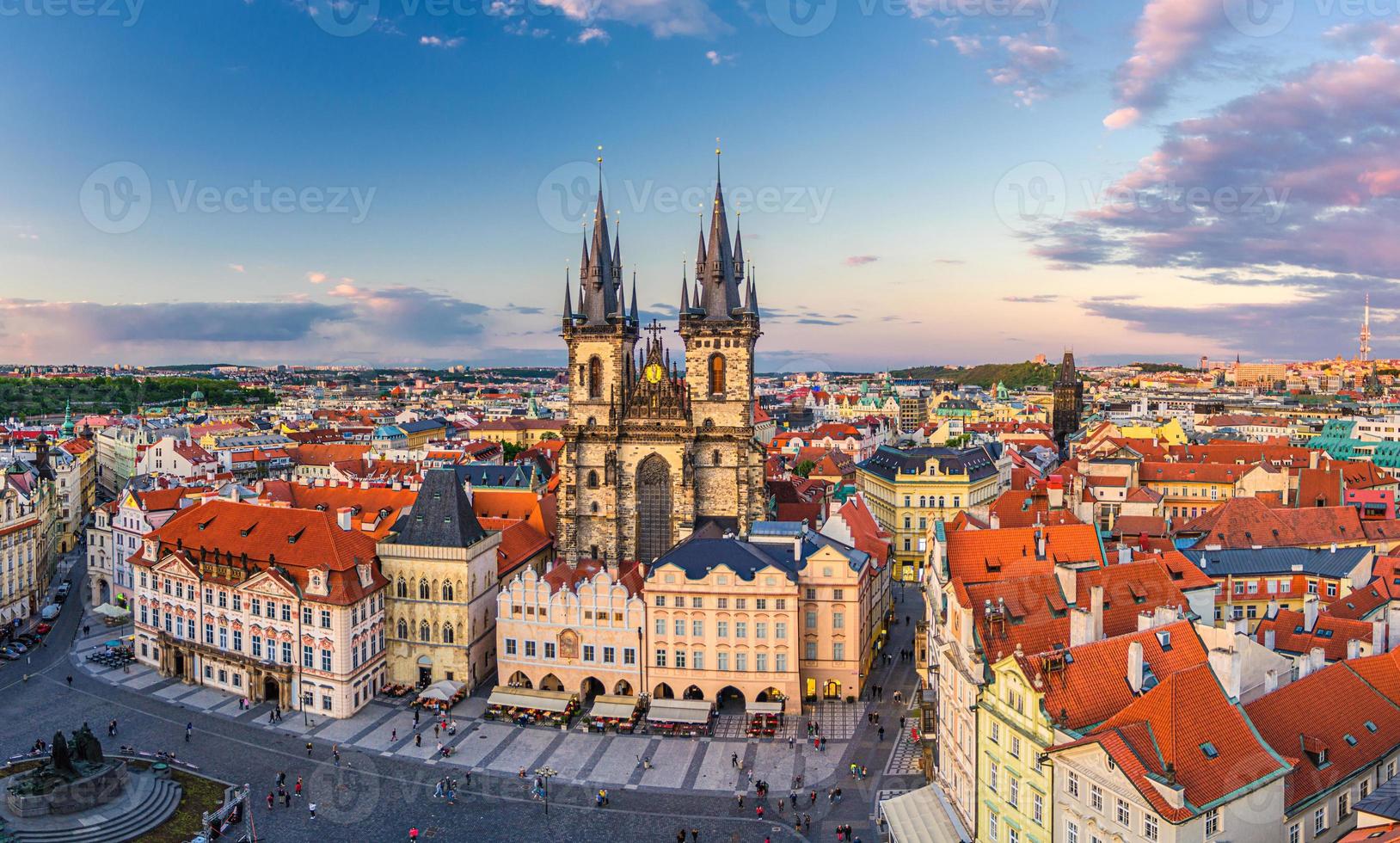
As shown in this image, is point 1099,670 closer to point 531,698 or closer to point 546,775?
point 546,775

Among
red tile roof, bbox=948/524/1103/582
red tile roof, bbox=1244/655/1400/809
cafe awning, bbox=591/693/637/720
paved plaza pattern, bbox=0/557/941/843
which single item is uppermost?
red tile roof, bbox=948/524/1103/582

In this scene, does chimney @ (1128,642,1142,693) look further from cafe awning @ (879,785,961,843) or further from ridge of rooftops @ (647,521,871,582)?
ridge of rooftops @ (647,521,871,582)

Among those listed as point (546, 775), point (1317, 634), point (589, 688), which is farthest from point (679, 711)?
point (1317, 634)

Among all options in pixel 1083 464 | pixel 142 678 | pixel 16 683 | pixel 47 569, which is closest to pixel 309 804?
pixel 142 678

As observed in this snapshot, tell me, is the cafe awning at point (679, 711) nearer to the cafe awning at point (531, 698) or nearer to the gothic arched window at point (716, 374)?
the cafe awning at point (531, 698)

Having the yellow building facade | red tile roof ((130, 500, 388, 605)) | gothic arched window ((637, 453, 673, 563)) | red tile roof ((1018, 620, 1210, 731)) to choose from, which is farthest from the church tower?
red tile roof ((1018, 620, 1210, 731))

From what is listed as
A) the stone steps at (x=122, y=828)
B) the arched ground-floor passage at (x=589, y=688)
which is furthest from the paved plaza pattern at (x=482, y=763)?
the arched ground-floor passage at (x=589, y=688)
